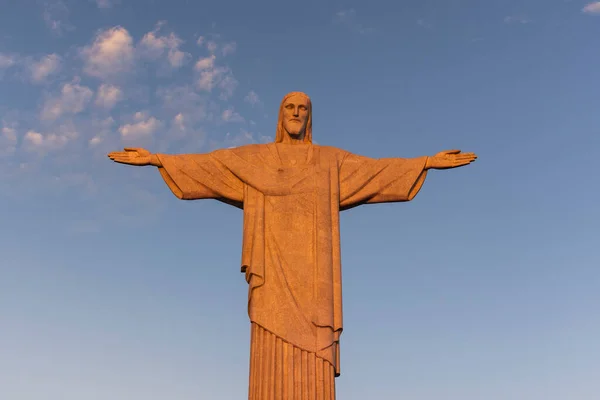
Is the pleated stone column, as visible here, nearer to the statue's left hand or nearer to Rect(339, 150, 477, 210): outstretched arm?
Rect(339, 150, 477, 210): outstretched arm

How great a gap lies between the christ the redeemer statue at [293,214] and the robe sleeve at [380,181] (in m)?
0.02

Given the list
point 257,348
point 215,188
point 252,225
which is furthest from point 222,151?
point 257,348

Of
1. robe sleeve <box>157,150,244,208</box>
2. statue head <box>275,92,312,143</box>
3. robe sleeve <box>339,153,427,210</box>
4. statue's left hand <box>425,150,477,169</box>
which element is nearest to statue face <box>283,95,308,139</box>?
statue head <box>275,92,312,143</box>

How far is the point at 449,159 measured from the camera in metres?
16.4

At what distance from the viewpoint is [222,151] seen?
16.5 metres

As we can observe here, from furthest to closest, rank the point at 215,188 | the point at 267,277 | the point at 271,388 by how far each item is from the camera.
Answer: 1. the point at 215,188
2. the point at 267,277
3. the point at 271,388

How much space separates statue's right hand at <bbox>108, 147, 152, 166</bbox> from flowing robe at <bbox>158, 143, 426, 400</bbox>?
1.09 feet

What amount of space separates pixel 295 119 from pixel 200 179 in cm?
244

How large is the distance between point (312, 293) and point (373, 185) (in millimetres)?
2920

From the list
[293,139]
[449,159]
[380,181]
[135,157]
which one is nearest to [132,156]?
[135,157]

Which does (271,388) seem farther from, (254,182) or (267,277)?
(254,182)

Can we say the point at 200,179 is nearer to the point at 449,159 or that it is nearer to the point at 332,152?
the point at 332,152

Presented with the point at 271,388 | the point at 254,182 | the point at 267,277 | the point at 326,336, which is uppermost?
the point at 254,182

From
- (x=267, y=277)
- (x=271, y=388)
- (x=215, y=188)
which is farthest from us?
(x=215, y=188)
